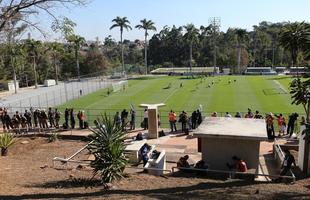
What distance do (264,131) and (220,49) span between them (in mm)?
111597

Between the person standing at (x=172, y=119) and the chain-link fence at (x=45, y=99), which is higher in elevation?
the person standing at (x=172, y=119)

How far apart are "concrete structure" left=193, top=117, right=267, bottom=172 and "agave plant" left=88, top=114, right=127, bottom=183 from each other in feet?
12.7

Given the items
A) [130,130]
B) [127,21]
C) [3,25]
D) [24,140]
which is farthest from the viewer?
[127,21]

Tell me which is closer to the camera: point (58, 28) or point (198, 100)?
point (58, 28)

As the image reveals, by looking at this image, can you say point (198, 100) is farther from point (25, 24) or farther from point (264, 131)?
point (25, 24)

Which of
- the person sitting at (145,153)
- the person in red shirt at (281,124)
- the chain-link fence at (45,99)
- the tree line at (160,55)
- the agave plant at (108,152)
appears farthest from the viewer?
the tree line at (160,55)

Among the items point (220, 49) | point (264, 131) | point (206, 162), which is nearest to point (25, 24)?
point (206, 162)

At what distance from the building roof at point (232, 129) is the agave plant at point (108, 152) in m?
3.86

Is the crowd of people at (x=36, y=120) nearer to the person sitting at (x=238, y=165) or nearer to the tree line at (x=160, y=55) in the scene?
the person sitting at (x=238, y=165)

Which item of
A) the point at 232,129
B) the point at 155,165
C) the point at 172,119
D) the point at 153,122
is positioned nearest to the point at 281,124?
the point at 172,119

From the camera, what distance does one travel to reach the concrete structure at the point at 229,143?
1658 cm

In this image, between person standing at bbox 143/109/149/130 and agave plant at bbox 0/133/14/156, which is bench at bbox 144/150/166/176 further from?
person standing at bbox 143/109/149/130

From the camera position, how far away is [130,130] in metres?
26.8

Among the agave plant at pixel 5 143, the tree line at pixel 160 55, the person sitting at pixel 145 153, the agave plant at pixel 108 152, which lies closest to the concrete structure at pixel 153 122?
the person sitting at pixel 145 153
